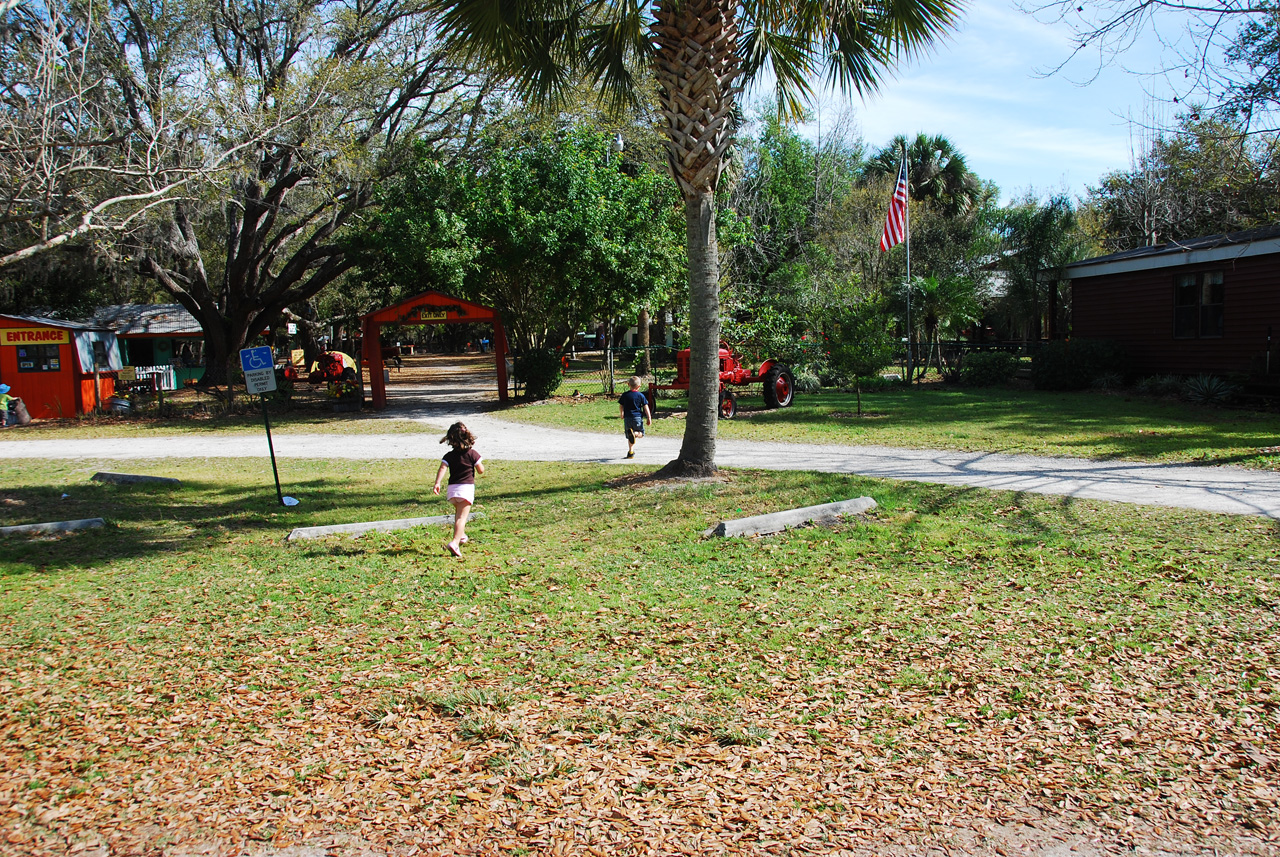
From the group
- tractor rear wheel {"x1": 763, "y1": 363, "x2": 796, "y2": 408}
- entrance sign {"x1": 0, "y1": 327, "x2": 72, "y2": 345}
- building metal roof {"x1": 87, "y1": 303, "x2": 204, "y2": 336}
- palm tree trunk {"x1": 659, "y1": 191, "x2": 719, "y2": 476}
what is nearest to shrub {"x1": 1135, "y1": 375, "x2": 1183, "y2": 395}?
tractor rear wheel {"x1": 763, "y1": 363, "x2": 796, "y2": 408}

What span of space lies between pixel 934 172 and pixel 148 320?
1357 inches

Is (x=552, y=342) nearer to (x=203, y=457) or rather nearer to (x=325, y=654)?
(x=203, y=457)

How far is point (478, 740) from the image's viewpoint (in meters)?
4.03

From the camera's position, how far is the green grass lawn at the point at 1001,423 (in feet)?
39.4

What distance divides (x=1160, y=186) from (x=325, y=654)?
31881 mm

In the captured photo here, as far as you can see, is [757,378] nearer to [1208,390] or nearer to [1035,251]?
[1208,390]

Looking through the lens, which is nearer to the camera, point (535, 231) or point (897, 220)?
point (535, 231)

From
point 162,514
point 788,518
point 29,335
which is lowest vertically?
point 788,518

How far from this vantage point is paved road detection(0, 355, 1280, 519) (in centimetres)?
905

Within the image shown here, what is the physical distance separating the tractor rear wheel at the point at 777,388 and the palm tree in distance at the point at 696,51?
857cm

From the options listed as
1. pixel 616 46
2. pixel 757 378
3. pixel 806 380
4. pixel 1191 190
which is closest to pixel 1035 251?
pixel 1191 190

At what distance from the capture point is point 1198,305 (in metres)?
19.1

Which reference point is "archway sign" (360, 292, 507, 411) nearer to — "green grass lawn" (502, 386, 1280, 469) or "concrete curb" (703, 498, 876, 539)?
"green grass lawn" (502, 386, 1280, 469)

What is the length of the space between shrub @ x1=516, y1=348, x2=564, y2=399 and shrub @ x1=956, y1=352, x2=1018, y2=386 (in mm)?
11554
